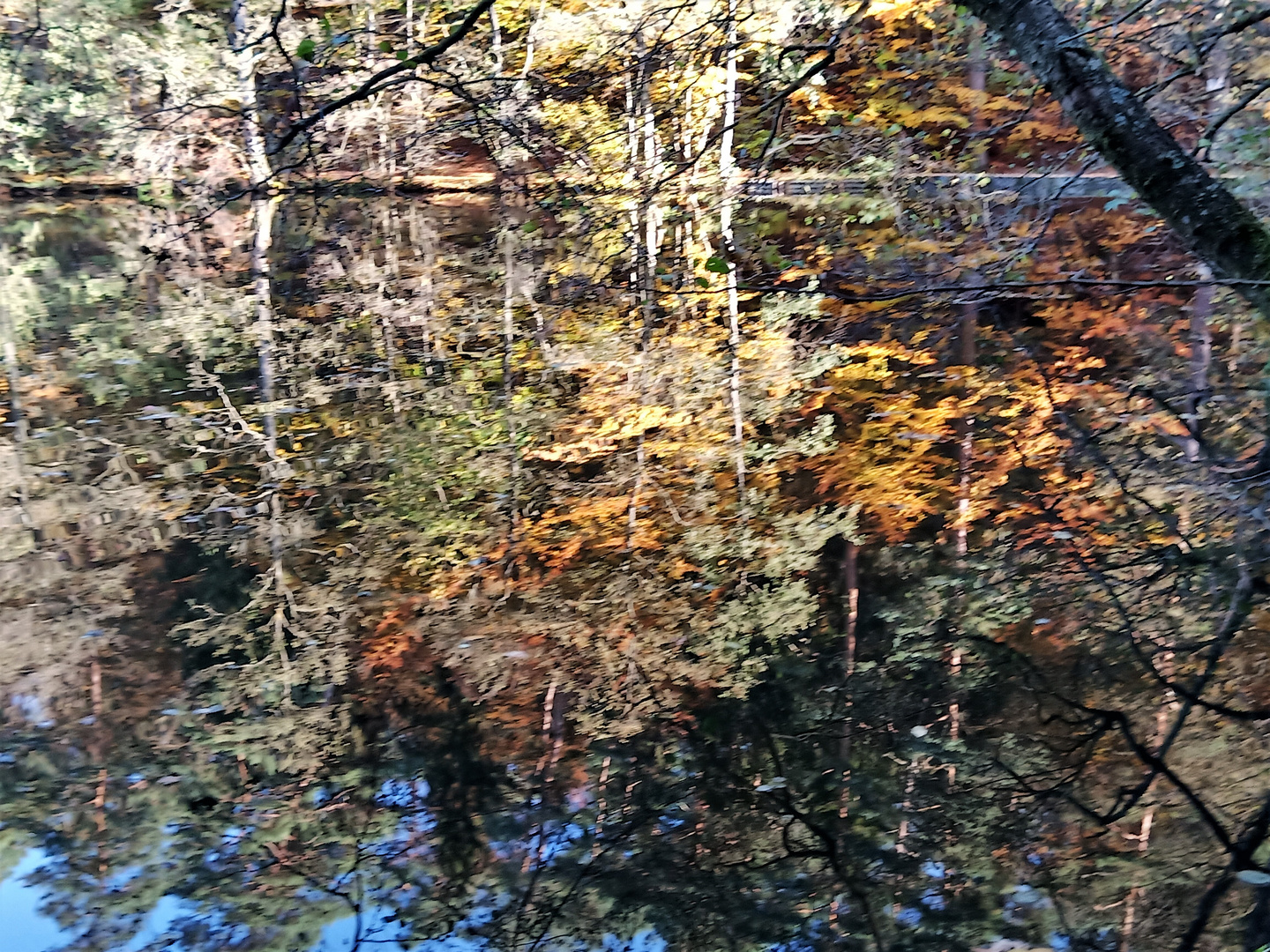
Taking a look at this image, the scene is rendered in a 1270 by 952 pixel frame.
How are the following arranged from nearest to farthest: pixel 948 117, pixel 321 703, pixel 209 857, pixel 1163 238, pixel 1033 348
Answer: pixel 209 857 → pixel 321 703 → pixel 1033 348 → pixel 1163 238 → pixel 948 117

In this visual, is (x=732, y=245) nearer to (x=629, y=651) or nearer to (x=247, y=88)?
(x=247, y=88)

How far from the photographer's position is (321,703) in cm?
400

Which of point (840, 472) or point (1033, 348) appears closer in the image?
point (840, 472)

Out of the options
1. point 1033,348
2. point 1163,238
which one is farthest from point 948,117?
point 1033,348

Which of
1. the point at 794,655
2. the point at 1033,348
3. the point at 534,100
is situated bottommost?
the point at 794,655

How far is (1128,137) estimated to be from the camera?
3875 mm

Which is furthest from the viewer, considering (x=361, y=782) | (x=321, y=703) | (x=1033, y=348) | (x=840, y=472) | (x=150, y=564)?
(x=1033, y=348)

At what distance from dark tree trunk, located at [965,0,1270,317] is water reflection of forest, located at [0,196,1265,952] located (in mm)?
1085

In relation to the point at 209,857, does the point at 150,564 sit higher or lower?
higher

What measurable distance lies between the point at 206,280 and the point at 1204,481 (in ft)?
39.3

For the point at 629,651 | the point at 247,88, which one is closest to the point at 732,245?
the point at 247,88

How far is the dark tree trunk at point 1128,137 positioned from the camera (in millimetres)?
3824

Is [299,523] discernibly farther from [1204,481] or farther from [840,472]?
[1204,481]

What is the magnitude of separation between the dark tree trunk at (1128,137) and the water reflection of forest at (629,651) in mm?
1085
